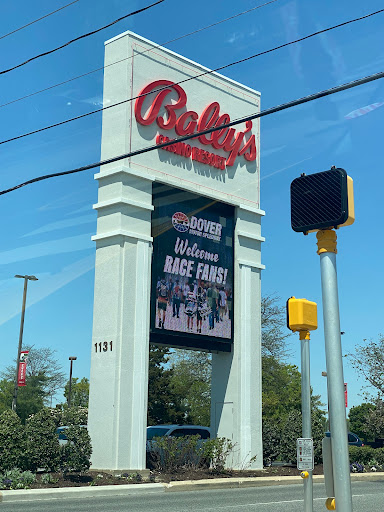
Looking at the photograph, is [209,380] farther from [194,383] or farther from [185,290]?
[185,290]

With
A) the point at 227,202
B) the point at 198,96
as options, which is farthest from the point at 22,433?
the point at 198,96

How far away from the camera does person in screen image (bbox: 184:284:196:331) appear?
1008 inches

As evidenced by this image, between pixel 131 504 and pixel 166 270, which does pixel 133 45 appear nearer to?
pixel 166 270

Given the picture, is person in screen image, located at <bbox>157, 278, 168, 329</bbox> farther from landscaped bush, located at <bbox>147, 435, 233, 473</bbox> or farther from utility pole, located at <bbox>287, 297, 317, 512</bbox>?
utility pole, located at <bbox>287, 297, 317, 512</bbox>

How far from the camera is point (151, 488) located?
765 inches

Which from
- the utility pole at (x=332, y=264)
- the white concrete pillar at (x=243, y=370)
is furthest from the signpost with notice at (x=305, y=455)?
the white concrete pillar at (x=243, y=370)

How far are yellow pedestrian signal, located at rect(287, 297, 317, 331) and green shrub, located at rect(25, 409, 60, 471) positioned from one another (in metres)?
14.4

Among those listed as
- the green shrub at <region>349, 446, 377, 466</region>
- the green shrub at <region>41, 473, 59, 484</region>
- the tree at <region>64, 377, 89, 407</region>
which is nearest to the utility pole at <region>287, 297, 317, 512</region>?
the green shrub at <region>41, 473, 59, 484</region>

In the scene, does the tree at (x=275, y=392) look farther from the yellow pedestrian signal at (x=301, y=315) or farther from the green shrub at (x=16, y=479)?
the yellow pedestrian signal at (x=301, y=315)

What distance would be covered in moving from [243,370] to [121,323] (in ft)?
21.1

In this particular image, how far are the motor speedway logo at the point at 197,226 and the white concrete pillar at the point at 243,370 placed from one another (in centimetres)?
121

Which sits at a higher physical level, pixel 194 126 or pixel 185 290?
pixel 194 126

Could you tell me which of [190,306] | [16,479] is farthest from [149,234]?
[16,479]

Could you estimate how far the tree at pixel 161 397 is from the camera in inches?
1989
